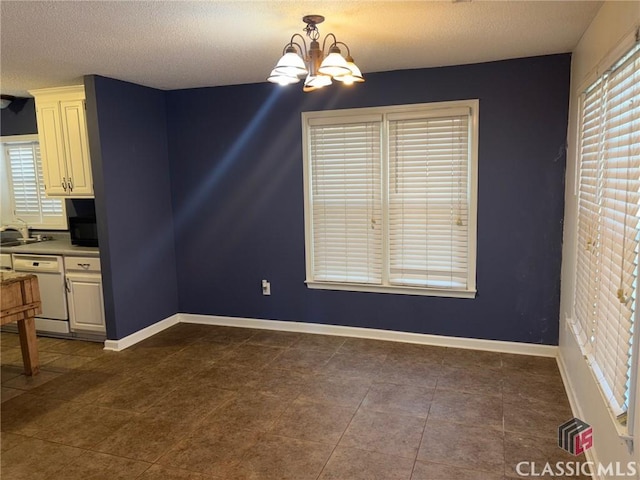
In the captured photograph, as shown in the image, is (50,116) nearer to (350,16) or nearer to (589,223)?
(350,16)

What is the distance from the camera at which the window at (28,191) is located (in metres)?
5.11

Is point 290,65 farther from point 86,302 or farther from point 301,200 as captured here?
point 86,302

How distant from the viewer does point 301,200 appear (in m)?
4.35

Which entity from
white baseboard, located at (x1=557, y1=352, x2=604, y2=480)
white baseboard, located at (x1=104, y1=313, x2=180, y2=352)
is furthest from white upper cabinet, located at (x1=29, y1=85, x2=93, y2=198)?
white baseboard, located at (x1=557, y1=352, x2=604, y2=480)

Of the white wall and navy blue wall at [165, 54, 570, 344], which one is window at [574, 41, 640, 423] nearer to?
the white wall

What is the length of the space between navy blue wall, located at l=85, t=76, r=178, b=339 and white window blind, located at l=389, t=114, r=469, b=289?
92.1 inches

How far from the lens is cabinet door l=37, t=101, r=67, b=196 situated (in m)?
4.21

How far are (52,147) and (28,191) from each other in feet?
4.25

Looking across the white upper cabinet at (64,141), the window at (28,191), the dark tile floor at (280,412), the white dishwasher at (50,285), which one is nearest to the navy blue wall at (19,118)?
the window at (28,191)

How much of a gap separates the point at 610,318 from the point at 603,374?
1.01 ft

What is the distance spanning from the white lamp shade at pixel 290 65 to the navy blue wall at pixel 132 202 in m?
2.20

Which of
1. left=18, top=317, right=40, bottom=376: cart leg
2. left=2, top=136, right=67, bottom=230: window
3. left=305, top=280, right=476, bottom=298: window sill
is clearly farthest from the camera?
left=2, top=136, right=67, bottom=230: window

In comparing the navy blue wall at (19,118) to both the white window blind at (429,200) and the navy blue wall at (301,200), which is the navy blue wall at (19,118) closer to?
the navy blue wall at (301,200)

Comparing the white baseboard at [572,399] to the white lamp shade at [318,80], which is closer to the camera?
the white baseboard at [572,399]
